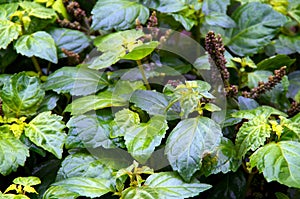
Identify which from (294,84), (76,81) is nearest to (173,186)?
(76,81)

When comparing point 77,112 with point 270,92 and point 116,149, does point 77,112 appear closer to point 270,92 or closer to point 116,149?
point 116,149

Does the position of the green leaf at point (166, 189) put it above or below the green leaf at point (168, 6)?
below

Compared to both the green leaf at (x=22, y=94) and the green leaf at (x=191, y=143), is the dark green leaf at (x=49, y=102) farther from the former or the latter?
the green leaf at (x=191, y=143)

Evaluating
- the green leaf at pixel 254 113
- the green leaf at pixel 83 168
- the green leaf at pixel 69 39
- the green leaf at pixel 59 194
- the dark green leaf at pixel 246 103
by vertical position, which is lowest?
the green leaf at pixel 83 168

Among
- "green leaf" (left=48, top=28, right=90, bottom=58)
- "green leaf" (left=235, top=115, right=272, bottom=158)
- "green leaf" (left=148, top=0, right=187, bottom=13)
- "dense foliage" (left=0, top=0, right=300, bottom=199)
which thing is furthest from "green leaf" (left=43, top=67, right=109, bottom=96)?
"green leaf" (left=235, top=115, right=272, bottom=158)

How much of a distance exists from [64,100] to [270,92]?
53cm

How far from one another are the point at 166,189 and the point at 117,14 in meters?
0.51

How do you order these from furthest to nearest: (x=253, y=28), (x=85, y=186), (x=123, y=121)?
(x=253, y=28) < (x=123, y=121) < (x=85, y=186)

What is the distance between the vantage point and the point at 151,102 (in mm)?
1042

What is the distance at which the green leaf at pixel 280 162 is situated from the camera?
2.93 ft

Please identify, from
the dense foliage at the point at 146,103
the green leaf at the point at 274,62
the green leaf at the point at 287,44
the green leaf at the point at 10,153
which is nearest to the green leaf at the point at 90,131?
the dense foliage at the point at 146,103

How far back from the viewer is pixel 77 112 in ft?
3.47

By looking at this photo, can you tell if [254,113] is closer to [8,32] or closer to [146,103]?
[146,103]

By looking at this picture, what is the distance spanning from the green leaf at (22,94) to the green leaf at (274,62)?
576 millimetres
